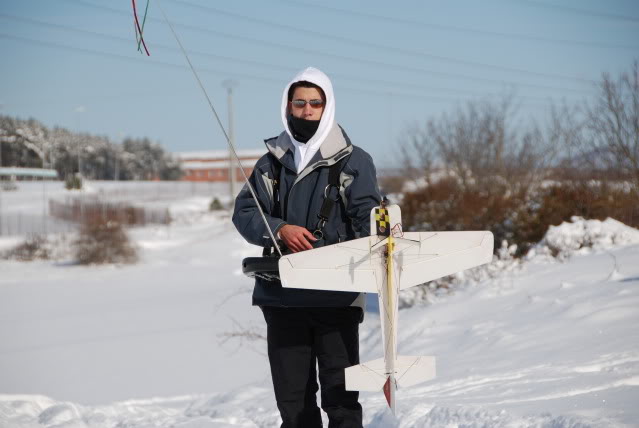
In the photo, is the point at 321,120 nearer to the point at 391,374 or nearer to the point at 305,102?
the point at 305,102

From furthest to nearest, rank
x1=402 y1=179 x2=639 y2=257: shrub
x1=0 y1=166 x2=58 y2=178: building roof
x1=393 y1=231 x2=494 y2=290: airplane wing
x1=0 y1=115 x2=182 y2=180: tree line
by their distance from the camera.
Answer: x1=0 y1=166 x2=58 y2=178: building roof
x1=0 y1=115 x2=182 y2=180: tree line
x1=402 y1=179 x2=639 y2=257: shrub
x1=393 y1=231 x2=494 y2=290: airplane wing

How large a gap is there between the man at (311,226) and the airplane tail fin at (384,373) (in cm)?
20

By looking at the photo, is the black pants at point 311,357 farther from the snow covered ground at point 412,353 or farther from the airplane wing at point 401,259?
the snow covered ground at point 412,353

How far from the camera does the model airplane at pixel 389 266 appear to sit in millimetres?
2805

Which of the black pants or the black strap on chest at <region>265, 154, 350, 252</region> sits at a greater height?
the black strap on chest at <region>265, 154, 350, 252</region>

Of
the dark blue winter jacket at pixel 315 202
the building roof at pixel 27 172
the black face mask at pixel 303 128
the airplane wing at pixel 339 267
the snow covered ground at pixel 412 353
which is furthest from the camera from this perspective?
the building roof at pixel 27 172

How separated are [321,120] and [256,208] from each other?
0.47 metres

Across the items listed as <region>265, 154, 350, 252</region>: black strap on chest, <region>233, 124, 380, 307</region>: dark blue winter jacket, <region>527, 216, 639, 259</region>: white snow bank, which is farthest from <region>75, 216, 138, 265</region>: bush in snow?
<region>265, 154, 350, 252</region>: black strap on chest

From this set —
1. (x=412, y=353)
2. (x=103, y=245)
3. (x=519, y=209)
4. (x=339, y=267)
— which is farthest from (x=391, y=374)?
(x=103, y=245)

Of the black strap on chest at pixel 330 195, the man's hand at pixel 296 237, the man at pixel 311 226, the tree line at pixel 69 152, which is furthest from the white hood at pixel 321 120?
the tree line at pixel 69 152

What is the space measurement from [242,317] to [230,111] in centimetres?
3071

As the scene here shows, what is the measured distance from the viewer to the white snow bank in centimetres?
1101

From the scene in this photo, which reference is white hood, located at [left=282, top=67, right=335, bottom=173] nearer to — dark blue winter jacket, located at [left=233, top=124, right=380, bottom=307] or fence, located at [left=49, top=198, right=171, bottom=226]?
dark blue winter jacket, located at [left=233, top=124, right=380, bottom=307]

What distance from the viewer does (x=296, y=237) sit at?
2893 millimetres
